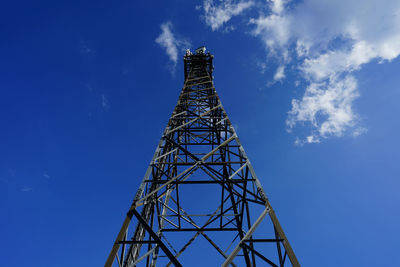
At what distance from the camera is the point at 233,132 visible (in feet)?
27.3

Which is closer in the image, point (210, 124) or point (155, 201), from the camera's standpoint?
point (155, 201)

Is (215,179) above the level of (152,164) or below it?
below

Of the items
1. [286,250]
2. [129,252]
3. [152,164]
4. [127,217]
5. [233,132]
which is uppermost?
[233,132]

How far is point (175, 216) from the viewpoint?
9094 millimetres

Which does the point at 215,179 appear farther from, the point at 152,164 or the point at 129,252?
the point at 129,252

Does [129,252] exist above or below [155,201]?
below

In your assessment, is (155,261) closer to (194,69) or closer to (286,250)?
(286,250)

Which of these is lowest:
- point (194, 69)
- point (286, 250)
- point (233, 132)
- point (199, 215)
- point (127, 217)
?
point (286, 250)

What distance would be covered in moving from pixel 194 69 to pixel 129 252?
49.6ft

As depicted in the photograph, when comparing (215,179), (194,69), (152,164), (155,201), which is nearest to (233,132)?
(215,179)

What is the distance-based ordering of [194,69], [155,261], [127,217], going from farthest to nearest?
[194,69] < [155,261] < [127,217]

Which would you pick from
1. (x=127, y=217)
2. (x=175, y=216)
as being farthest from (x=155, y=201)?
(x=127, y=217)

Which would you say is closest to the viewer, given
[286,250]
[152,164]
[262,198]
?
[286,250]

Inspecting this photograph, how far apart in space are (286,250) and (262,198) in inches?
50.0
